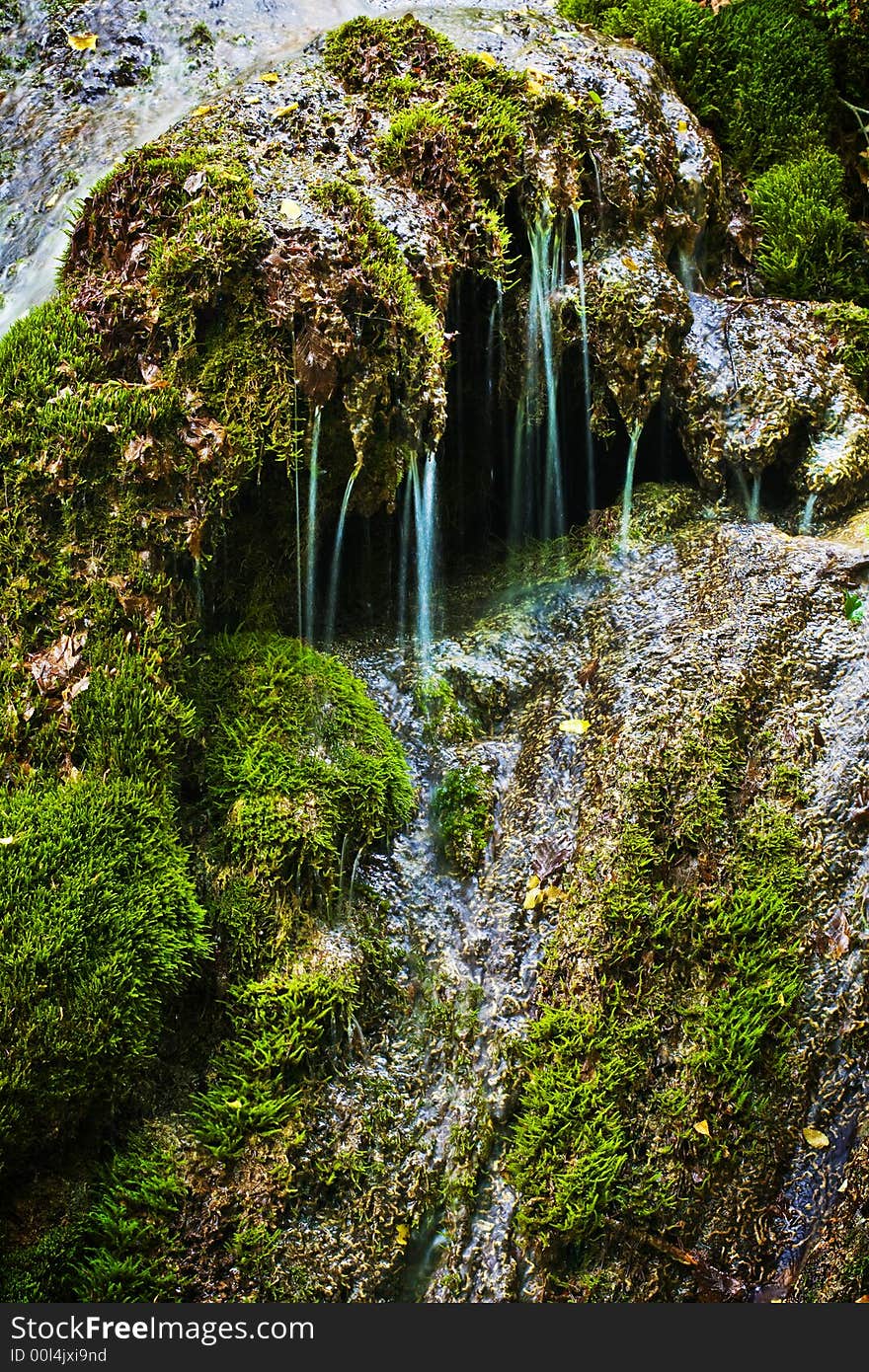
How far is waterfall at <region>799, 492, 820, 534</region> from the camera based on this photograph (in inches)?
208

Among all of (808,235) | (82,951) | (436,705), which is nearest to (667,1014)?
(436,705)

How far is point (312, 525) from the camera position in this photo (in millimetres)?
4504

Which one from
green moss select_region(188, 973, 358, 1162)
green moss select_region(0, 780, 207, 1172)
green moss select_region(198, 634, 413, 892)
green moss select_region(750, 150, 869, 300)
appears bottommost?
green moss select_region(188, 973, 358, 1162)

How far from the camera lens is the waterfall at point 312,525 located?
4.11m

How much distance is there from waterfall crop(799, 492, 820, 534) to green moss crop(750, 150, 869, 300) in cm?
172

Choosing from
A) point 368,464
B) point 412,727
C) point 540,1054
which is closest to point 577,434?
point 368,464

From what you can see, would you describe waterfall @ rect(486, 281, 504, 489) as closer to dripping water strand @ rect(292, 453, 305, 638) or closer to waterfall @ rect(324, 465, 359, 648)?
waterfall @ rect(324, 465, 359, 648)

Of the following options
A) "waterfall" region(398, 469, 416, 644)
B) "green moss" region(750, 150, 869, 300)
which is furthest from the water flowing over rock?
"green moss" region(750, 150, 869, 300)

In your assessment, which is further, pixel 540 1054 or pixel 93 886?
pixel 540 1054

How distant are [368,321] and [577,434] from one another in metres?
1.71

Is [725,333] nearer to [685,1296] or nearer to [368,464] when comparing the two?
[368,464]

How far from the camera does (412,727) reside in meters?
4.57

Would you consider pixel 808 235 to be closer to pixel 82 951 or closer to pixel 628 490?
pixel 628 490

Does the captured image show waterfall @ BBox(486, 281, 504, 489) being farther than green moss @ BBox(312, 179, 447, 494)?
Yes
